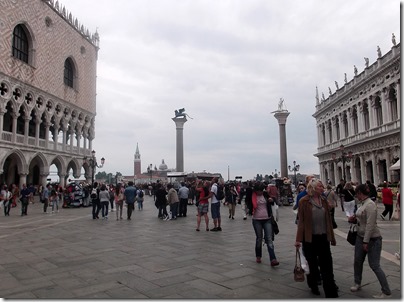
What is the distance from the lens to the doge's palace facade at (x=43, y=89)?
23.7 meters

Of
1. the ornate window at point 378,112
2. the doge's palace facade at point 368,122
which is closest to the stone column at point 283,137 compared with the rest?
the doge's palace facade at point 368,122

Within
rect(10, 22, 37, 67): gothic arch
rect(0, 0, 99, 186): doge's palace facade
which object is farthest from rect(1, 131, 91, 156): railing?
rect(10, 22, 37, 67): gothic arch

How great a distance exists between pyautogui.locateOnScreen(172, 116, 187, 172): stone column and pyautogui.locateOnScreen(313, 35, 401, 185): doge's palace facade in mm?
15848

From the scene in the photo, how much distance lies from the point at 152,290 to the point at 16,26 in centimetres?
2737

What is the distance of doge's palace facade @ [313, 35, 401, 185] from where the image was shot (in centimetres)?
2605

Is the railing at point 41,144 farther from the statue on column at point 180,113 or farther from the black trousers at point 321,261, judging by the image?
the black trousers at point 321,261

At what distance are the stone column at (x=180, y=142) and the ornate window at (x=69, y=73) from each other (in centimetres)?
1135

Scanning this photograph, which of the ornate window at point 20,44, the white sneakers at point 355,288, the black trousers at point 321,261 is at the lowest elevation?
the white sneakers at point 355,288

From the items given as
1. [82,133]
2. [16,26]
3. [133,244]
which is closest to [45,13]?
[16,26]

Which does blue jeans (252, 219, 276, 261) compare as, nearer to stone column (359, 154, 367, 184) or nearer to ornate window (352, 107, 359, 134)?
stone column (359, 154, 367, 184)

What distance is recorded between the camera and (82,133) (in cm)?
3538

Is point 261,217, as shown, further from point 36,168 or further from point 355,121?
point 355,121

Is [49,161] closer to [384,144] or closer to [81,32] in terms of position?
[81,32]

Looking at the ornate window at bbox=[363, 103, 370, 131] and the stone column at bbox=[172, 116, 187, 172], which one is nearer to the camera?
the ornate window at bbox=[363, 103, 370, 131]
